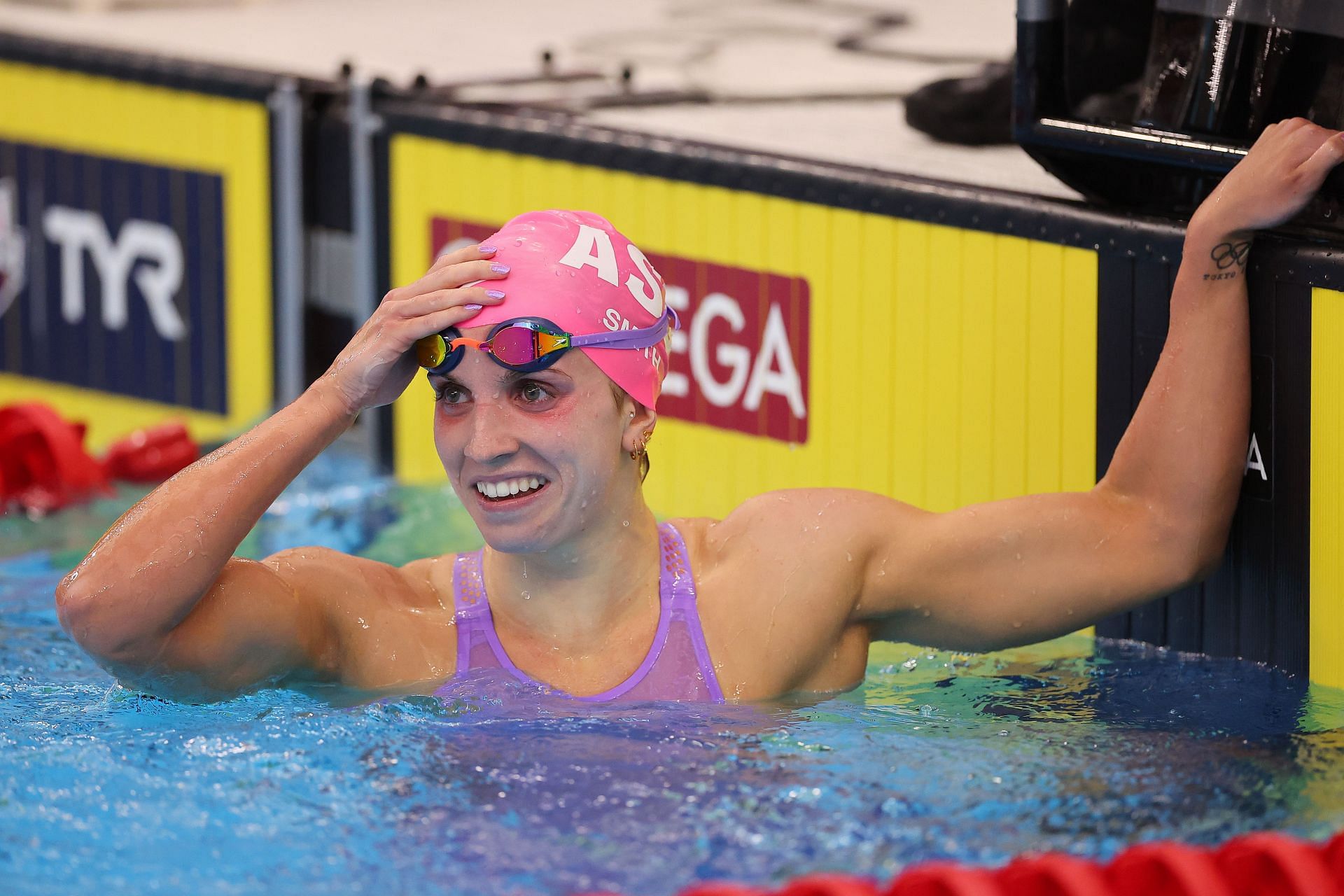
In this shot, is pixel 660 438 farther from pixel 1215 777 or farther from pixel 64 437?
pixel 1215 777

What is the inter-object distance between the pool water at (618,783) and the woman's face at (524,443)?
30cm

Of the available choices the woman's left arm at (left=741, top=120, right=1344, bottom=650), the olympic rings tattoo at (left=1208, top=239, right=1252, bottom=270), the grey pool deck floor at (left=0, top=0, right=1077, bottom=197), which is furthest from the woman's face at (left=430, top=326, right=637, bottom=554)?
the grey pool deck floor at (left=0, top=0, right=1077, bottom=197)

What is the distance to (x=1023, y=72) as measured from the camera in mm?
3588

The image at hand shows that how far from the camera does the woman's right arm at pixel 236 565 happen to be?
2.78 m

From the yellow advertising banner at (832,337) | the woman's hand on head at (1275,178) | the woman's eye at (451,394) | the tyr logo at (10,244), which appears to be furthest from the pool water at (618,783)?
the tyr logo at (10,244)

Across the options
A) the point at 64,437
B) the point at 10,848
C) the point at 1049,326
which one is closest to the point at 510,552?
the point at 10,848

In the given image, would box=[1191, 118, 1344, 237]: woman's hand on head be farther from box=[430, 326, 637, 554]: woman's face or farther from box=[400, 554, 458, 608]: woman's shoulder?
box=[400, 554, 458, 608]: woman's shoulder

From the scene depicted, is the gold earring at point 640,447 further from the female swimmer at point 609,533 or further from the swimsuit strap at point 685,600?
the swimsuit strap at point 685,600

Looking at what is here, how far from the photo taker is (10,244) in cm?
570

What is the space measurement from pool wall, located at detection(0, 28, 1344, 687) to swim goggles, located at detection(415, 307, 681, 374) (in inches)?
44.1

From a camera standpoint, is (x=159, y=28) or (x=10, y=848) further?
(x=159, y=28)

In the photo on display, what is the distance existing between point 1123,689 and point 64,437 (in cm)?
267

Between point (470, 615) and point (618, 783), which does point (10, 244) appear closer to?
point (470, 615)

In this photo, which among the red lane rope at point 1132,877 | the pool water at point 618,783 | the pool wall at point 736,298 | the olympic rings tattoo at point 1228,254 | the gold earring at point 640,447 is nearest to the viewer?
the red lane rope at point 1132,877
